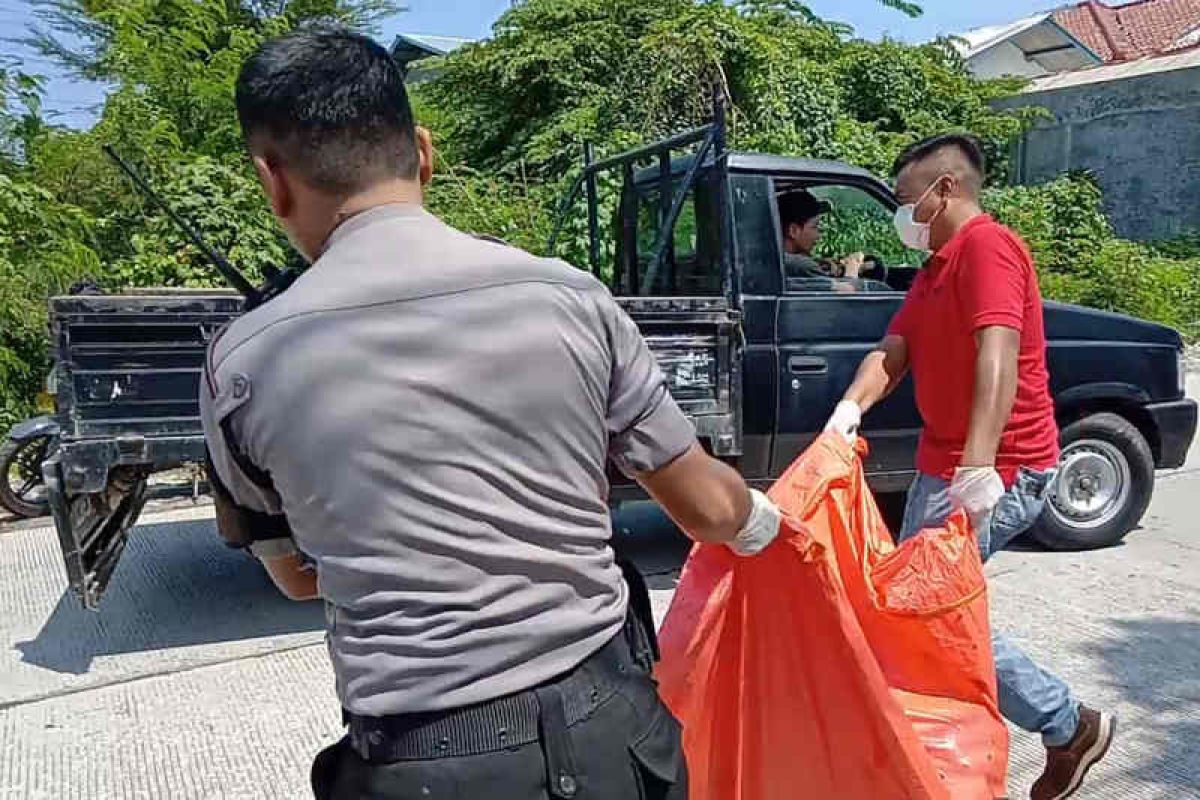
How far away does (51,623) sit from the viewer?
203 inches

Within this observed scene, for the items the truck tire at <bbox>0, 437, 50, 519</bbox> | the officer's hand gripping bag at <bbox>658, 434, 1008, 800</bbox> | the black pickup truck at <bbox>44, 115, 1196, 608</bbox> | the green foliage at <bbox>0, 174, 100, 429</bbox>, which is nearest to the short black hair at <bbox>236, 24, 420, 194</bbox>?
the officer's hand gripping bag at <bbox>658, 434, 1008, 800</bbox>

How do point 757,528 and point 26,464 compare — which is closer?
point 757,528

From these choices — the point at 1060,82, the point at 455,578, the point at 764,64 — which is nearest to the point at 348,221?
the point at 455,578

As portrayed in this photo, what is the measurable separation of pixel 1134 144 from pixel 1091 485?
14.9 metres

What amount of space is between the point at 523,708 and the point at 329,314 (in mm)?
551

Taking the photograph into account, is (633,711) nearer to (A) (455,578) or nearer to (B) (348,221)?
(A) (455,578)

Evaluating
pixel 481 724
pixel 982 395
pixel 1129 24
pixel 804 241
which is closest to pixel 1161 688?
pixel 982 395

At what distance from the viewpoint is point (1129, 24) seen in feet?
107

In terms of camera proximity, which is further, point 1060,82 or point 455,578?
point 1060,82

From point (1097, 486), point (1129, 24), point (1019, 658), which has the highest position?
point (1129, 24)

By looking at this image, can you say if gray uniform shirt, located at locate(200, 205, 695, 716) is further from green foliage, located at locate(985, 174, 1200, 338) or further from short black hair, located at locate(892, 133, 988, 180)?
green foliage, located at locate(985, 174, 1200, 338)

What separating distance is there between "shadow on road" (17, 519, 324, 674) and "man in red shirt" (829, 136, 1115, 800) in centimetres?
308

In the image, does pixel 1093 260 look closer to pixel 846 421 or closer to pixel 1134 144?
pixel 1134 144

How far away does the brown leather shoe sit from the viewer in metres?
3.15
